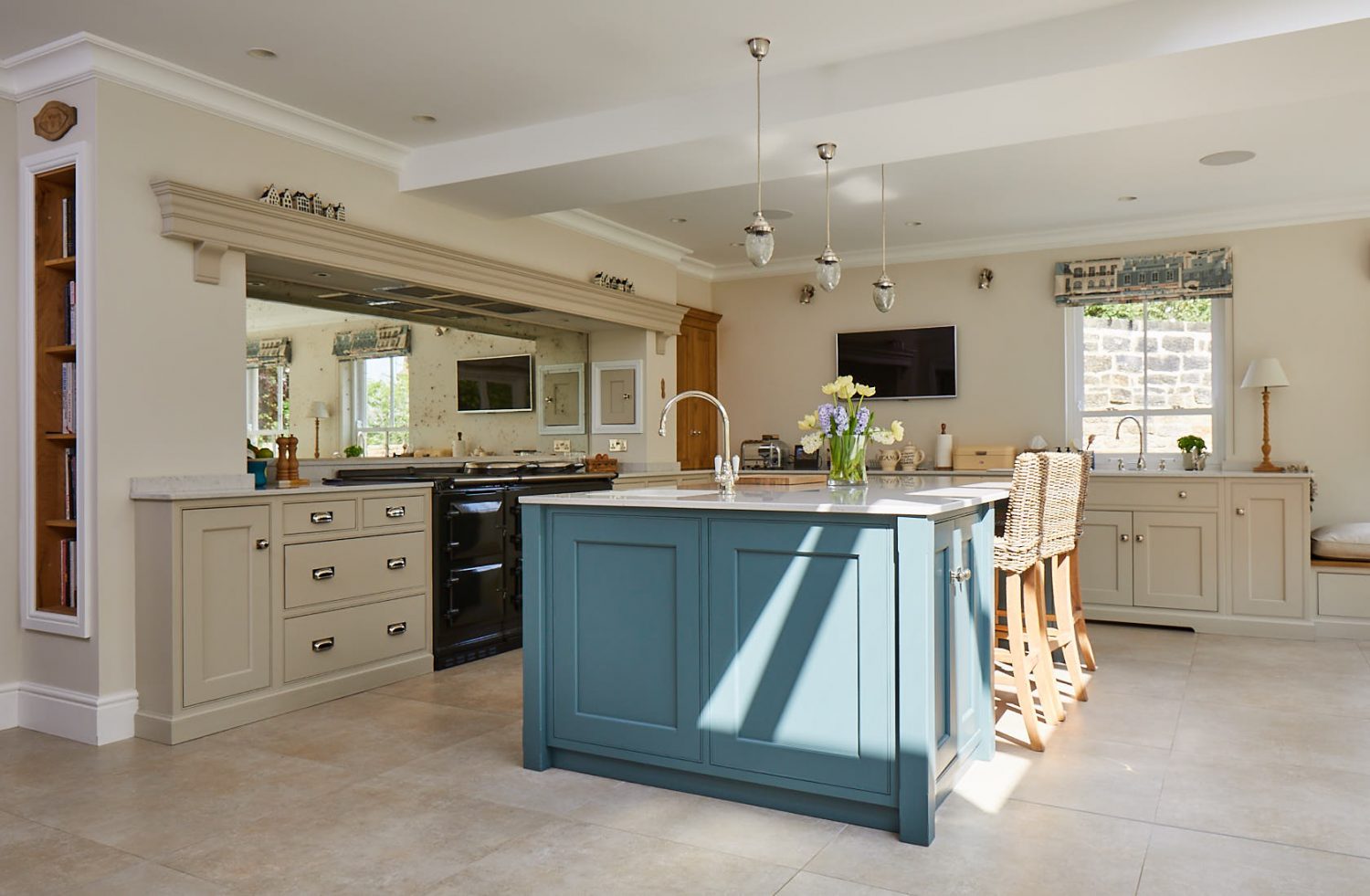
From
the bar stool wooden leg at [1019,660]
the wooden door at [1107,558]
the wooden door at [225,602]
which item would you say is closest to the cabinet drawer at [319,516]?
the wooden door at [225,602]

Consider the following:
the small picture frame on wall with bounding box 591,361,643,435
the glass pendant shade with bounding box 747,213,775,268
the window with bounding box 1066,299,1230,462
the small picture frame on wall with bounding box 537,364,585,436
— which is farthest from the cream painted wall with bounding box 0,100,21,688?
the window with bounding box 1066,299,1230,462

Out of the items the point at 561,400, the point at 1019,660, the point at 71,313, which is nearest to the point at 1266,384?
the point at 1019,660

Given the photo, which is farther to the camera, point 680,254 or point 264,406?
point 680,254

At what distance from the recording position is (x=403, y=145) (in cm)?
464

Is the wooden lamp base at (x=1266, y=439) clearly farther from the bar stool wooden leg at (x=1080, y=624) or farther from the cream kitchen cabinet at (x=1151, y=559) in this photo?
the bar stool wooden leg at (x=1080, y=624)

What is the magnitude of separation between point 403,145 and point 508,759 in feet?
9.68

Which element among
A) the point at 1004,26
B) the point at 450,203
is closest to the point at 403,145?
the point at 450,203

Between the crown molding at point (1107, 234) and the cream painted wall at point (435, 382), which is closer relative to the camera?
the cream painted wall at point (435, 382)

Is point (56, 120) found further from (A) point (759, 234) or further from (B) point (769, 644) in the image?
(B) point (769, 644)

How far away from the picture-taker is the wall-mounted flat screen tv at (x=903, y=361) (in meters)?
6.88

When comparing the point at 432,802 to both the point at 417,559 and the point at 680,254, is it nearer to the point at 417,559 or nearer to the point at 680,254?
the point at 417,559

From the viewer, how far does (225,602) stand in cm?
371

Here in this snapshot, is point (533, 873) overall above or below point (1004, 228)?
below

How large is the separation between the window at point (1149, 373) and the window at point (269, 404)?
16.0 ft
